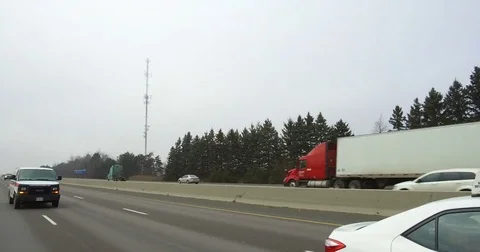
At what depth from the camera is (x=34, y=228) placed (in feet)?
42.2

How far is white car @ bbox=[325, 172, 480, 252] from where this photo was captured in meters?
3.36

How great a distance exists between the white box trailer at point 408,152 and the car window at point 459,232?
20711mm

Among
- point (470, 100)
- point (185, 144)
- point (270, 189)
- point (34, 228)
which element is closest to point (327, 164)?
point (270, 189)

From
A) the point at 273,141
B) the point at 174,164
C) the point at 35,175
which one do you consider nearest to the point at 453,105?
the point at 273,141

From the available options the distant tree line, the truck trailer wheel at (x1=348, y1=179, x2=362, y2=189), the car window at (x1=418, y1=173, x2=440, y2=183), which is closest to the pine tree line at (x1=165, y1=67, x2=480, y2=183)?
→ the distant tree line

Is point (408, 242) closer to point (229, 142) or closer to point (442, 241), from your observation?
point (442, 241)

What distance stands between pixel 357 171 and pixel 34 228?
2126cm

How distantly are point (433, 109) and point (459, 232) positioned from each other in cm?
6708

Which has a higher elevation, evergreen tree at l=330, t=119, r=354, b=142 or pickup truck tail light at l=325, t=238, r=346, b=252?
evergreen tree at l=330, t=119, r=354, b=142

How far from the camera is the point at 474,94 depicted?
6153cm

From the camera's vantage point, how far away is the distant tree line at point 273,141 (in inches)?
2491

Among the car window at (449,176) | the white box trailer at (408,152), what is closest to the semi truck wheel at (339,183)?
the white box trailer at (408,152)

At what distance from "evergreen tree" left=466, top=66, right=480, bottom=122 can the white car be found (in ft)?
211

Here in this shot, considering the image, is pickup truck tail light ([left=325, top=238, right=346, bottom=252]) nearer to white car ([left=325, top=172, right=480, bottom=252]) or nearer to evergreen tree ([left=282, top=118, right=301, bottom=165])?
white car ([left=325, top=172, right=480, bottom=252])
